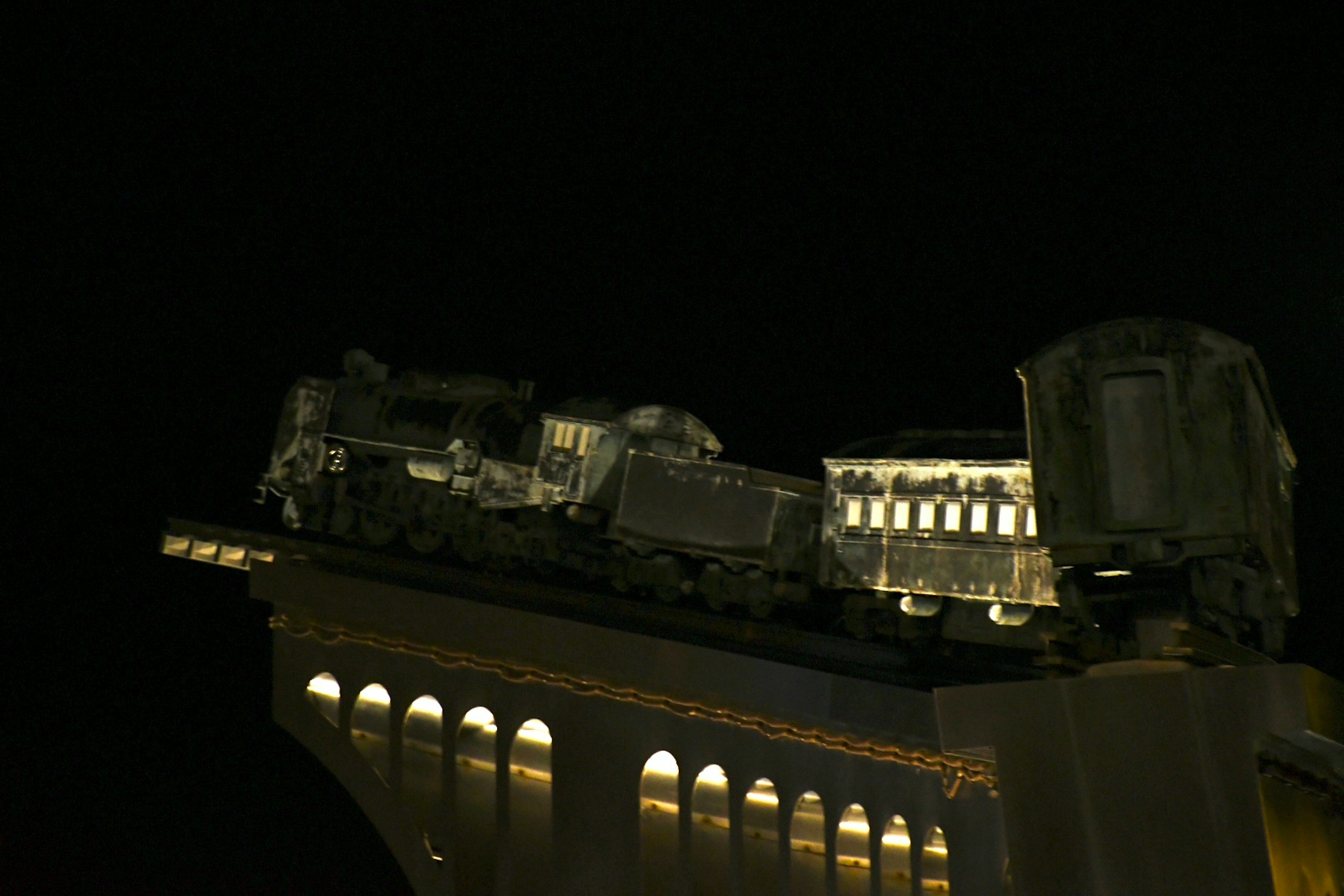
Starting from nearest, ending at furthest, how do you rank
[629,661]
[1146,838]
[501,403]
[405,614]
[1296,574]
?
[1146,838], [629,661], [405,614], [1296,574], [501,403]

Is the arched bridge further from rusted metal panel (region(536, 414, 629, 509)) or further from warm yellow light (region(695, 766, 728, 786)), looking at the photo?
rusted metal panel (region(536, 414, 629, 509))

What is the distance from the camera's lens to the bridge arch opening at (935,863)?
9086mm

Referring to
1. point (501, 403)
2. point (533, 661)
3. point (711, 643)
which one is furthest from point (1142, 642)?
point (501, 403)

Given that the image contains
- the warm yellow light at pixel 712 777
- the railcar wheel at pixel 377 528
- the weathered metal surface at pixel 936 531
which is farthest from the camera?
the railcar wheel at pixel 377 528

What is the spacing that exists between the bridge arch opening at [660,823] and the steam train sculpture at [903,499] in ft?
8.94

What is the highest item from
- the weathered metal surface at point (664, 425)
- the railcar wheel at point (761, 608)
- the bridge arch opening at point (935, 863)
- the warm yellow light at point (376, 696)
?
the weathered metal surface at point (664, 425)

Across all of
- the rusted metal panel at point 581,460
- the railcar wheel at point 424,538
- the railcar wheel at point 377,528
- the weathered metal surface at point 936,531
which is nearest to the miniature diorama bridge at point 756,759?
the weathered metal surface at point 936,531

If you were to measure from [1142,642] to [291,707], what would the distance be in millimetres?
6057

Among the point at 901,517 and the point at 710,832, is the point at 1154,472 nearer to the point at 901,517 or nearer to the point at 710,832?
the point at 901,517

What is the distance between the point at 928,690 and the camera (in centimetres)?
914

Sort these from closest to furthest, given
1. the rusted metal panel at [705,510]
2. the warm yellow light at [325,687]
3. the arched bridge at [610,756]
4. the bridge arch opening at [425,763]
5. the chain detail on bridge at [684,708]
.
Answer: the chain detail on bridge at [684,708], the arched bridge at [610,756], the bridge arch opening at [425,763], the warm yellow light at [325,687], the rusted metal panel at [705,510]

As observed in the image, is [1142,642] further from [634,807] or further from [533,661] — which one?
[533,661]

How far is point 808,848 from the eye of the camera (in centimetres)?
938

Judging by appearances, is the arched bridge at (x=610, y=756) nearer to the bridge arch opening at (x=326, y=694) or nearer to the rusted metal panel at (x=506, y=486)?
the bridge arch opening at (x=326, y=694)
